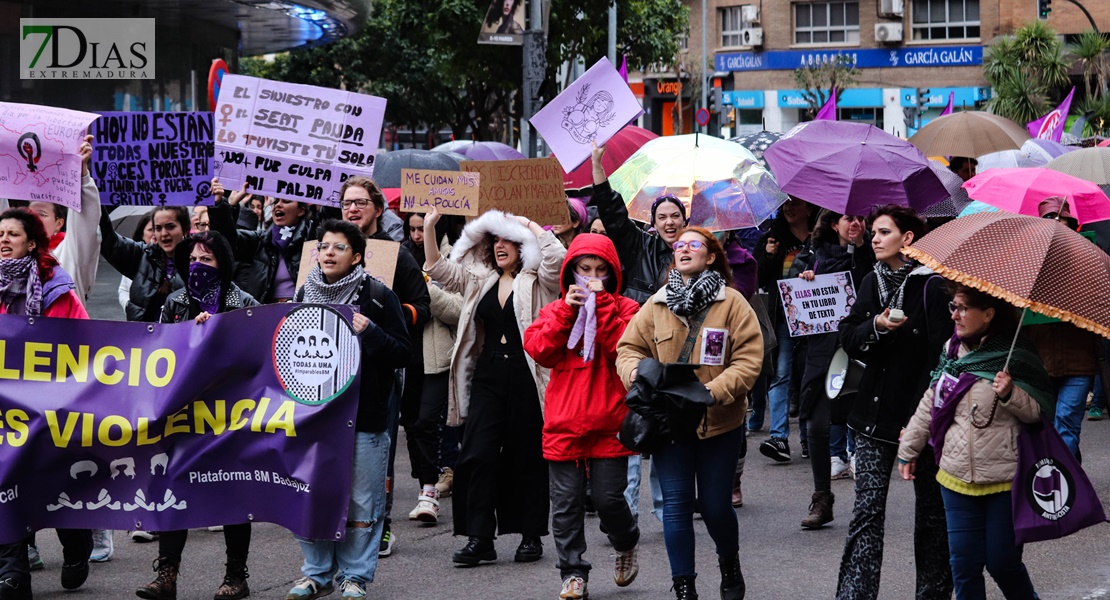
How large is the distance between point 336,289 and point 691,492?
176 cm

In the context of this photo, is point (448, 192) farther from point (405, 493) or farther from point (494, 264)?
point (405, 493)

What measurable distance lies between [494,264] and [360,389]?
1391 millimetres

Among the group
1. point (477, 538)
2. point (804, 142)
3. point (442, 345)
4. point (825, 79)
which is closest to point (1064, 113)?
point (804, 142)

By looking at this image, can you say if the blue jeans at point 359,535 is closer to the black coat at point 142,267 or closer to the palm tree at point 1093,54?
the black coat at point 142,267

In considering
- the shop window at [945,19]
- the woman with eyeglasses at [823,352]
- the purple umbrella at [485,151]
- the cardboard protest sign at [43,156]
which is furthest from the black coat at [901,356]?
the shop window at [945,19]

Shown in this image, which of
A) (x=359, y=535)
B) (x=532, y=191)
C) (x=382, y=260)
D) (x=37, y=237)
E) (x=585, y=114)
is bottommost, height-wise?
(x=359, y=535)

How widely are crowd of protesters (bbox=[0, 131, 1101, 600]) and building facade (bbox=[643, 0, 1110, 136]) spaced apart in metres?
40.4

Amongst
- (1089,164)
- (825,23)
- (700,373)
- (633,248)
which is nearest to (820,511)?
(633,248)

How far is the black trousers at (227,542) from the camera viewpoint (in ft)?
21.0

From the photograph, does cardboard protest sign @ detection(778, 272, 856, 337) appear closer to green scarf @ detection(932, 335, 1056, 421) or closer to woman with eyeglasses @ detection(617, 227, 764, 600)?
woman with eyeglasses @ detection(617, 227, 764, 600)

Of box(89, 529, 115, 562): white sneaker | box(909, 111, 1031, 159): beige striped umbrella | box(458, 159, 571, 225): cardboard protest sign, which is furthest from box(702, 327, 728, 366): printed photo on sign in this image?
box(909, 111, 1031, 159): beige striped umbrella

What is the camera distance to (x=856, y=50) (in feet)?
174

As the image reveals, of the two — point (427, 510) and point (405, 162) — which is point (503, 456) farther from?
point (405, 162)

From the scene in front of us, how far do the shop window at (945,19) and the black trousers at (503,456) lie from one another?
153 feet
